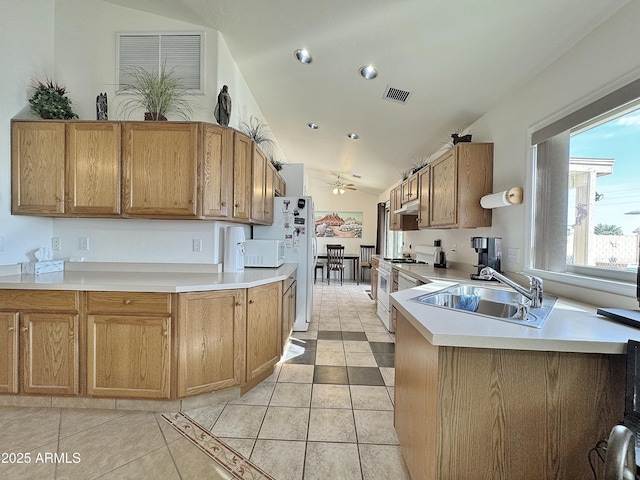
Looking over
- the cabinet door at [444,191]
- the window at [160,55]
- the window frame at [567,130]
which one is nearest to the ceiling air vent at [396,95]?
the cabinet door at [444,191]

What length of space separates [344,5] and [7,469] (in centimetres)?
336

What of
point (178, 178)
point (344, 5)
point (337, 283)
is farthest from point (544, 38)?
point (337, 283)

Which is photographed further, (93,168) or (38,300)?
(93,168)

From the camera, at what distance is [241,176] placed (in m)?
2.44

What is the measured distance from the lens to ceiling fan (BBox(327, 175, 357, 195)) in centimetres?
686

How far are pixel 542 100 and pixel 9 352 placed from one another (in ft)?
13.6

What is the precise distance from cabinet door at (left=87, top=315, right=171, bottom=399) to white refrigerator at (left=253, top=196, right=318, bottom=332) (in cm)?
194

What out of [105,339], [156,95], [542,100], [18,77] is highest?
[18,77]

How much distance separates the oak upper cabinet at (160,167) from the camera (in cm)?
216

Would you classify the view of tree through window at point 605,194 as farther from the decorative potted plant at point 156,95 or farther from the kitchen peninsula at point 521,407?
the decorative potted plant at point 156,95

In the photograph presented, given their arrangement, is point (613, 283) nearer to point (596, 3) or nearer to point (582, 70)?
point (582, 70)

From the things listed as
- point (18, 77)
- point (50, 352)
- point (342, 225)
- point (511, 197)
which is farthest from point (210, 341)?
point (342, 225)

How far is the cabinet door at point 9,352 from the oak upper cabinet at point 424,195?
3.74m

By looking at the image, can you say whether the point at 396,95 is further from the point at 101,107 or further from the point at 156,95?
the point at 101,107
